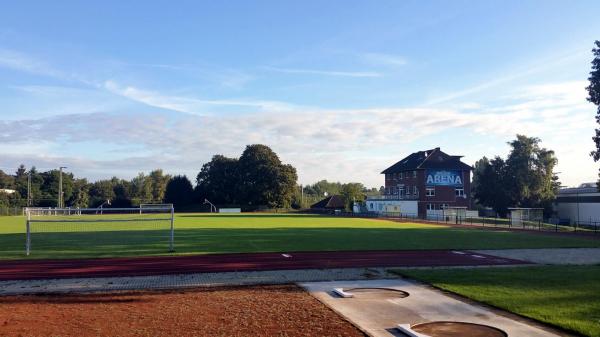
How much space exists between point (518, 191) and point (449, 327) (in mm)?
72396

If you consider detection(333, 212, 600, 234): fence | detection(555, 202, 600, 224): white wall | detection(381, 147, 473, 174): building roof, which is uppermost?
detection(381, 147, 473, 174): building roof

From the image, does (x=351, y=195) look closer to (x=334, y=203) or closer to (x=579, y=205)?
(x=334, y=203)

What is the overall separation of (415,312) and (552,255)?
13953 millimetres

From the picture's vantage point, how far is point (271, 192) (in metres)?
109

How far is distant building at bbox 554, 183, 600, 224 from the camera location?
208ft

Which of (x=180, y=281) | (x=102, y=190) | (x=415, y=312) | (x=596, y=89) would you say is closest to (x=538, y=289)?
(x=415, y=312)

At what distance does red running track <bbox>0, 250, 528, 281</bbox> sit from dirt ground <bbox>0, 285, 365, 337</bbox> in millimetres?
4007

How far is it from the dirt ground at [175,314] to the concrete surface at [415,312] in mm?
394

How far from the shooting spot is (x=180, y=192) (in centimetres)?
11894

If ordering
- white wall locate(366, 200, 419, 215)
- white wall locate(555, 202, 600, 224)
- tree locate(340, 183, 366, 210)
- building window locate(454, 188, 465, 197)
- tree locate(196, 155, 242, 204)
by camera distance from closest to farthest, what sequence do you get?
white wall locate(555, 202, 600, 224) → white wall locate(366, 200, 419, 215) → building window locate(454, 188, 465, 197) → tree locate(340, 183, 366, 210) → tree locate(196, 155, 242, 204)

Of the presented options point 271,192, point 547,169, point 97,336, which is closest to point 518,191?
point 547,169

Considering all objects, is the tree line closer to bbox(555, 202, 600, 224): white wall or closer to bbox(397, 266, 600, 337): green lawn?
bbox(555, 202, 600, 224): white wall

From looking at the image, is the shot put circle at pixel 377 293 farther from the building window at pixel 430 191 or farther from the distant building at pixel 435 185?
the building window at pixel 430 191

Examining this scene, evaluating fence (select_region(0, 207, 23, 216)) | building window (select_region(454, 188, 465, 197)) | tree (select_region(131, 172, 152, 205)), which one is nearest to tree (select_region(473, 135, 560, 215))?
building window (select_region(454, 188, 465, 197))
